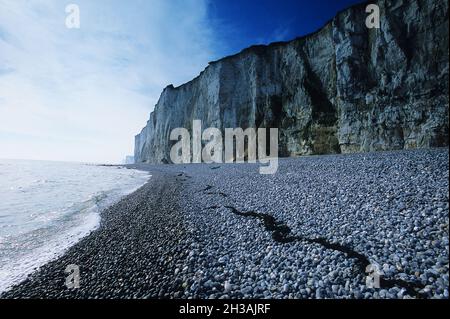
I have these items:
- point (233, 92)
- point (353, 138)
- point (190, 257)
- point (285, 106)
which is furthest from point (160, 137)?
point (190, 257)

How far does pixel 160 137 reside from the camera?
6838 centimetres

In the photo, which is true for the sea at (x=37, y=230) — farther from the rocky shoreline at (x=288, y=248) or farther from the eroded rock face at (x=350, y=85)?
the eroded rock face at (x=350, y=85)

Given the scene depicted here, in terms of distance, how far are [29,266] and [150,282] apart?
5.18 metres

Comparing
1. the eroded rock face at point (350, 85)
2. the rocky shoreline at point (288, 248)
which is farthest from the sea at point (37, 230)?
the eroded rock face at point (350, 85)

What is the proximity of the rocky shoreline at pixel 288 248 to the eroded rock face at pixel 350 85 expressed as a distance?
37.2ft

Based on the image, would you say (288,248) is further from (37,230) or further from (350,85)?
(350,85)

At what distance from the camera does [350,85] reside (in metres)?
24.2

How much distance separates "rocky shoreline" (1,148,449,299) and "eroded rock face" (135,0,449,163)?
1133cm

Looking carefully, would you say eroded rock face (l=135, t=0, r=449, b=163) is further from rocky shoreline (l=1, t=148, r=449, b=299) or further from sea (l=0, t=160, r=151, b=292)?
sea (l=0, t=160, r=151, b=292)

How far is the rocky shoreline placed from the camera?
→ 14.6 ft

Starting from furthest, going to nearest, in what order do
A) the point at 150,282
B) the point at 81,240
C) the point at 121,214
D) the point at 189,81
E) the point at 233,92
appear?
1. the point at 189,81
2. the point at 233,92
3. the point at 121,214
4. the point at 81,240
5. the point at 150,282

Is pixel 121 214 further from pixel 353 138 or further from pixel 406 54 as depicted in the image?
pixel 406 54

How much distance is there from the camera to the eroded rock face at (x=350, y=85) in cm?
1836

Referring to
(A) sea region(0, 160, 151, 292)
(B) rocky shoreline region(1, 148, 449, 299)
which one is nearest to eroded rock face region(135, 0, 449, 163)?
(B) rocky shoreline region(1, 148, 449, 299)
